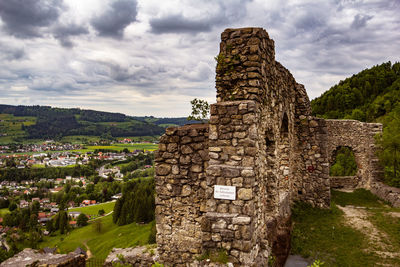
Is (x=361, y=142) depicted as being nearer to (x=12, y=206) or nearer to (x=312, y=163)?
(x=312, y=163)

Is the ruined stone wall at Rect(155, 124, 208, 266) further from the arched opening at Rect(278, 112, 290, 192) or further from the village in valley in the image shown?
the village in valley

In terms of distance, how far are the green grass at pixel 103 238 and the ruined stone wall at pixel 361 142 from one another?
41.0 m

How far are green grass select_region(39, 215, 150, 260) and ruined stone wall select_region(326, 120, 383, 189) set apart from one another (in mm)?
41039

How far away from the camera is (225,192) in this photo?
5332mm

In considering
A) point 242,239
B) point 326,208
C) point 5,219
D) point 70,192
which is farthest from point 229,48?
point 70,192

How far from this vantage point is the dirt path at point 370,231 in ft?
25.2

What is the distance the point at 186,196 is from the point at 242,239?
6.67 ft

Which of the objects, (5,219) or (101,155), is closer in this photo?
(5,219)

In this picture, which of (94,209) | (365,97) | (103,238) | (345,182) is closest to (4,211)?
(94,209)

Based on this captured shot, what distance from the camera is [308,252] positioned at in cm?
780

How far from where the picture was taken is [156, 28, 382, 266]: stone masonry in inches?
206

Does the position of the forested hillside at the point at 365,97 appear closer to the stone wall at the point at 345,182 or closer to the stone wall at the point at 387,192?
the stone wall at the point at 345,182

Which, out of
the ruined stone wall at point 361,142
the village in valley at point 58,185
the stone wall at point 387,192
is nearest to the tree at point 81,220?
the village in valley at point 58,185

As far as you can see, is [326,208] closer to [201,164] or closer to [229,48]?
[201,164]
